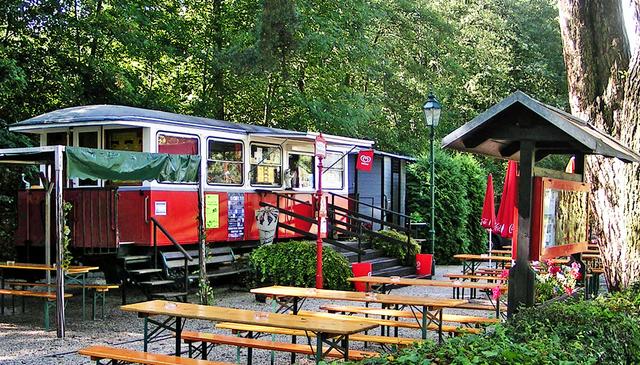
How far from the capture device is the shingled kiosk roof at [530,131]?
6137 mm

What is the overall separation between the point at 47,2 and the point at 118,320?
9676 millimetres

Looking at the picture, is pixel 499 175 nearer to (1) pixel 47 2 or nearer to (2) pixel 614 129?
(1) pixel 47 2

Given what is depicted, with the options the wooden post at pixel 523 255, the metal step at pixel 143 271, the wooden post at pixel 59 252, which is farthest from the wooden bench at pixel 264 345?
the metal step at pixel 143 271

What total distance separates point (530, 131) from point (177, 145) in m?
8.56

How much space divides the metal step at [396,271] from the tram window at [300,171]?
9.08 ft

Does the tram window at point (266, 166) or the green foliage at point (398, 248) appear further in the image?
the green foliage at point (398, 248)

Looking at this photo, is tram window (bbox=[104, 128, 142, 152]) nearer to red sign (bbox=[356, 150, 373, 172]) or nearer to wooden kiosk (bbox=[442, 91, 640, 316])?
red sign (bbox=[356, 150, 373, 172])

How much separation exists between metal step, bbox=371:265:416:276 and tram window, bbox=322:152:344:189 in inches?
107

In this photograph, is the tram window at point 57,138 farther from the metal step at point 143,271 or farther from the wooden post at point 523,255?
the wooden post at point 523,255

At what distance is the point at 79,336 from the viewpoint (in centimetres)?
984

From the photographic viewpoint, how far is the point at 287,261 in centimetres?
1402

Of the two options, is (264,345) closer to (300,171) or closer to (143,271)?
(143,271)

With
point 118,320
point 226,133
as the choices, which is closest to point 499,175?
point 226,133

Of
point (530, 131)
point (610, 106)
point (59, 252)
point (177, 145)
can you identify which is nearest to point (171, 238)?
point (177, 145)
